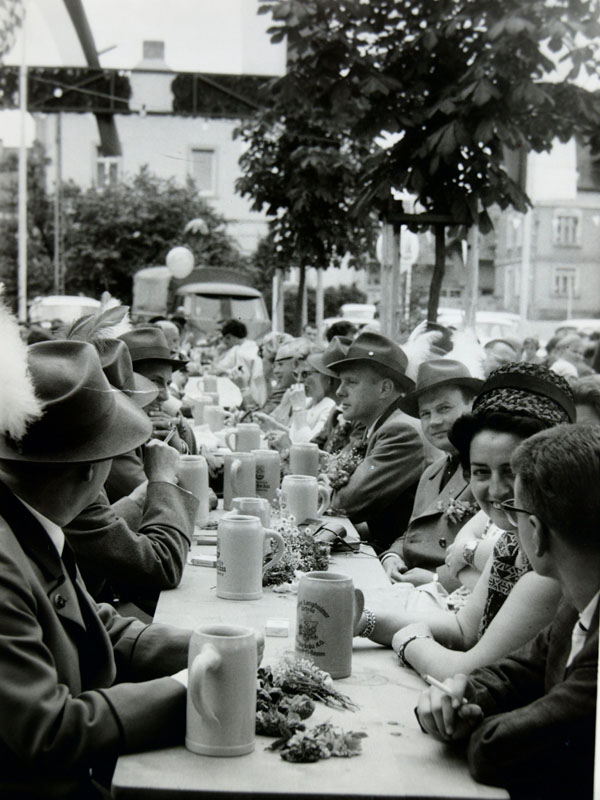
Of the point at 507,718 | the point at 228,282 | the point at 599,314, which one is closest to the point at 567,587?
the point at 507,718

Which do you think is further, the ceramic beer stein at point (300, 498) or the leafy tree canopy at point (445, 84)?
the leafy tree canopy at point (445, 84)

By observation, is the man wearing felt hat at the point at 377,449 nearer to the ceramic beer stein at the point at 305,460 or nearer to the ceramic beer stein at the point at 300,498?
the ceramic beer stein at the point at 305,460

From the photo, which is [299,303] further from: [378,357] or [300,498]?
[300,498]

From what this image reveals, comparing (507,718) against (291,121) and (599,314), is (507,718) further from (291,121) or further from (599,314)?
(291,121)

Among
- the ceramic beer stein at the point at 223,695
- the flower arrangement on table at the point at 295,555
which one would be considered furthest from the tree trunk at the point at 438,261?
the ceramic beer stein at the point at 223,695

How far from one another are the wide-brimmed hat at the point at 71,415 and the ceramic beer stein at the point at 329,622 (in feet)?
1.53

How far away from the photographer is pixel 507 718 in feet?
5.13

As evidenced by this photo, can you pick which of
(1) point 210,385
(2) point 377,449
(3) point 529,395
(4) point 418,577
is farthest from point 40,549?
(1) point 210,385

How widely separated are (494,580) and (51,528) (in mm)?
1016

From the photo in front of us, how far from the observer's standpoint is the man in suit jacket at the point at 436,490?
3.52 meters

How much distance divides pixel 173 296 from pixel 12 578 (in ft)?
55.6

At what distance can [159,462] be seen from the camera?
2.88 meters

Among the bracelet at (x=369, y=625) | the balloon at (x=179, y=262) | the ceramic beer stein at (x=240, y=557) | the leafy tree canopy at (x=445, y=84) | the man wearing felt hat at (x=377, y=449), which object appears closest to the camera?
the bracelet at (x=369, y=625)

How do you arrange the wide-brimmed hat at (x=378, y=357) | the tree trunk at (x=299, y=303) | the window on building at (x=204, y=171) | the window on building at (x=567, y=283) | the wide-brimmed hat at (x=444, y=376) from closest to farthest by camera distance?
the wide-brimmed hat at (x=444, y=376), the wide-brimmed hat at (x=378, y=357), the window on building at (x=567, y=283), the tree trunk at (x=299, y=303), the window on building at (x=204, y=171)
